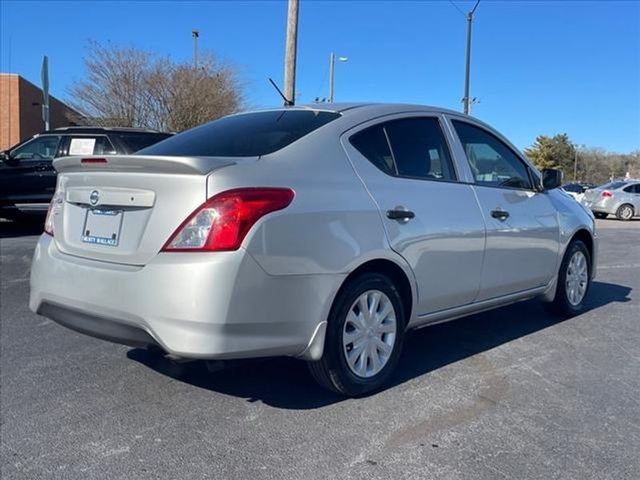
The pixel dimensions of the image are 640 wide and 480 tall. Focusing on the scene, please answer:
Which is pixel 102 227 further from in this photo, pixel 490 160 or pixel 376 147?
pixel 490 160

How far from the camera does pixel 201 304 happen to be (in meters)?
2.88

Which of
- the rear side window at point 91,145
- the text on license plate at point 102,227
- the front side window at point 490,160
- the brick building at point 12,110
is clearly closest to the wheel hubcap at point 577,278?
the front side window at point 490,160

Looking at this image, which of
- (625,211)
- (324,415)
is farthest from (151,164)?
(625,211)

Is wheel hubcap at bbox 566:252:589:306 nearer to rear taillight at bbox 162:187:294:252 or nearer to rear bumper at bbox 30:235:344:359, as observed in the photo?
rear bumper at bbox 30:235:344:359

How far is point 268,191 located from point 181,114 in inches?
748

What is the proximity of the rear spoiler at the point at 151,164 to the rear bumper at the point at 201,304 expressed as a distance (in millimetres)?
429

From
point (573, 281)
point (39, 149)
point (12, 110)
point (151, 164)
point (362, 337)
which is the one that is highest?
point (12, 110)

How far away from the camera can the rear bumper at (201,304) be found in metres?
2.88

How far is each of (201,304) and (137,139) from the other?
28.4ft

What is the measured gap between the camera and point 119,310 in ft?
10.1

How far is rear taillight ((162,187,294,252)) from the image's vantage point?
2893mm

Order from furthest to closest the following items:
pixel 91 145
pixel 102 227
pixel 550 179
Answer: pixel 91 145, pixel 550 179, pixel 102 227

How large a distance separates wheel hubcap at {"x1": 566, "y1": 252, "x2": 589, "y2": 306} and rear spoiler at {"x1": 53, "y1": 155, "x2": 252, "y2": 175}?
3600mm

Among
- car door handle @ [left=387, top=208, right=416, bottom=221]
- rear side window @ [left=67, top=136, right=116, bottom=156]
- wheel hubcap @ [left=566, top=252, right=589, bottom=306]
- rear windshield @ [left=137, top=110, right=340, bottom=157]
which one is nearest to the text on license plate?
rear windshield @ [left=137, top=110, right=340, bottom=157]
